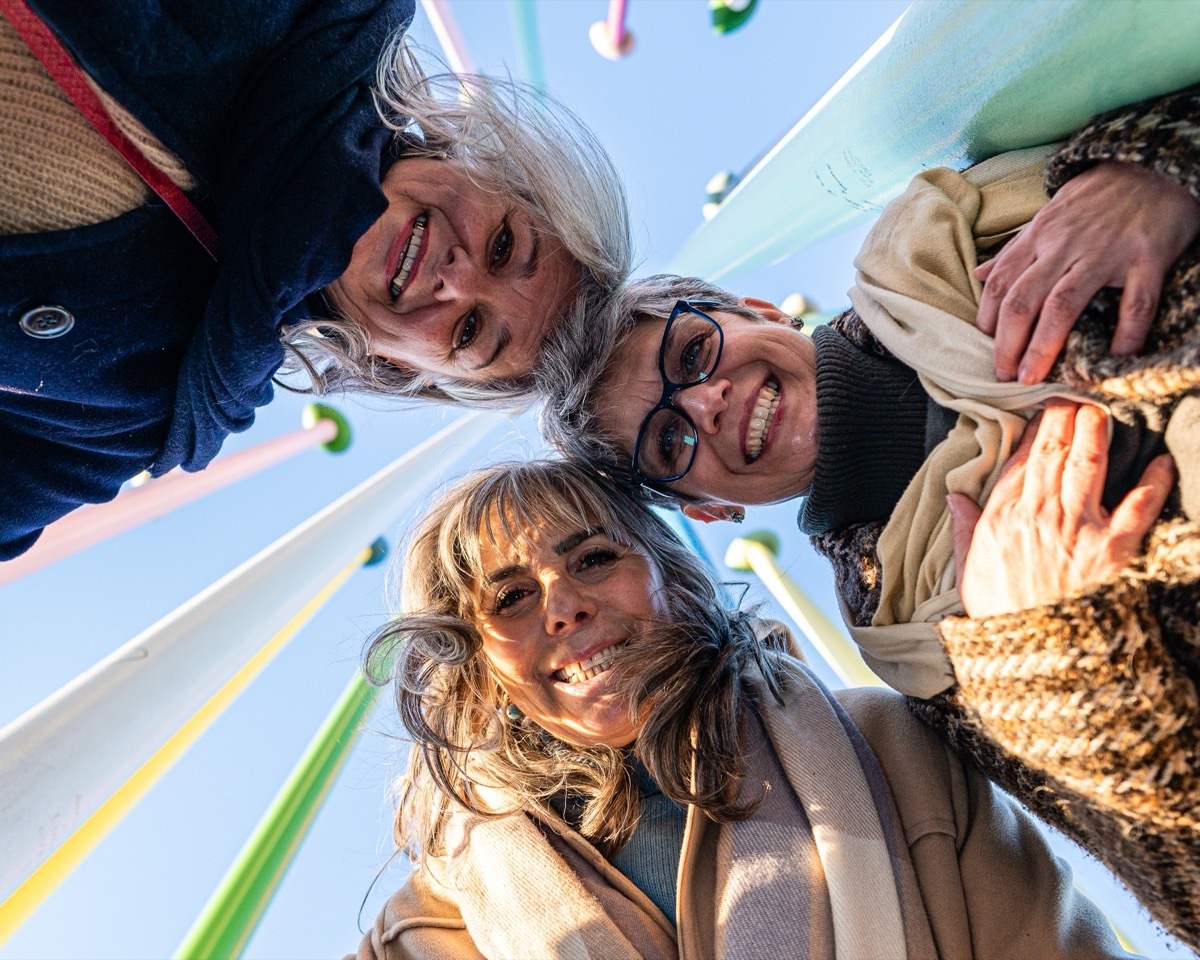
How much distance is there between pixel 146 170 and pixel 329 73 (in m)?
0.43

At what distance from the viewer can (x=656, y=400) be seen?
99.0 inches

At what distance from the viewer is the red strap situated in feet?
5.52

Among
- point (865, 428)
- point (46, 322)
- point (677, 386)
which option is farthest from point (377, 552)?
point (865, 428)

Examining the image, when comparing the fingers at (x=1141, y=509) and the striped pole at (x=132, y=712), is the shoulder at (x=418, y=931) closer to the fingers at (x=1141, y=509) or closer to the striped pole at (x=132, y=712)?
the striped pole at (x=132, y=712)

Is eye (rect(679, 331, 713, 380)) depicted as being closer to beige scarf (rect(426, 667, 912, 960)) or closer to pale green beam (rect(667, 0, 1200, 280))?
pale green beam (rect(667, 0, 1200, 280))

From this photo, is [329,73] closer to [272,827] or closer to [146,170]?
[146,170]

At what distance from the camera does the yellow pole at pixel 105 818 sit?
2.11 metres

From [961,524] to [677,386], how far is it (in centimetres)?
79

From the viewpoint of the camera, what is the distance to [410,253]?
7.96ft

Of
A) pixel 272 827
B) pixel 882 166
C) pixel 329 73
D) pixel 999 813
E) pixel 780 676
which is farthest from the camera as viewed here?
pixel 272 827

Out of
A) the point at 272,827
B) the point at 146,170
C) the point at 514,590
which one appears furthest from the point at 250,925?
the point at 146,170

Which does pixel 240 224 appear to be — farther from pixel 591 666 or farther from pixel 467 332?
pixel 591 666

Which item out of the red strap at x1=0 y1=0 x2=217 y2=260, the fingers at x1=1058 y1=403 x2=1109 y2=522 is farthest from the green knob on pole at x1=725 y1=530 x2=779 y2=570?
the red strap at x1=0 y1=0 x2=217 y2=260

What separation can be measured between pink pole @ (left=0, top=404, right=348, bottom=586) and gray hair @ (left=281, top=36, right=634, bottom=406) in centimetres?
59
